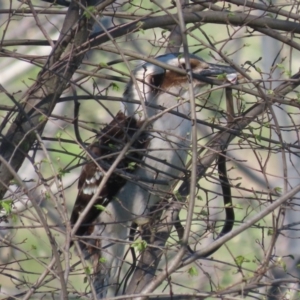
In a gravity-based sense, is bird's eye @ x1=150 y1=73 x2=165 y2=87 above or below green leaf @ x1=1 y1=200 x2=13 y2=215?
above

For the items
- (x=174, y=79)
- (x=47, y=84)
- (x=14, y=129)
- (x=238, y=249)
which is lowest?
(x=238, y=249)

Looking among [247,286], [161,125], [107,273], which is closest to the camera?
[247,286]

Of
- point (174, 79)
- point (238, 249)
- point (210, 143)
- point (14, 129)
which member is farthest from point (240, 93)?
point (238, 249)

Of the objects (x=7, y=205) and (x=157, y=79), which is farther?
(x=157, y=79)

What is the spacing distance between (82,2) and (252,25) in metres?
0.59

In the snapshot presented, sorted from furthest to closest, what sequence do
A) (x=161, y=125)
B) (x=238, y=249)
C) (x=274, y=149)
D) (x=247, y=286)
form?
(x=238, y=249) → (x=161, y=125) → (x=274, y=149) → (x=247, y=286)

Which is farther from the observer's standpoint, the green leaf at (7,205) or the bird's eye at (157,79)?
the bird's eye at (157,79)

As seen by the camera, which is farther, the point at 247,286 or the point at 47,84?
the point at 47,84

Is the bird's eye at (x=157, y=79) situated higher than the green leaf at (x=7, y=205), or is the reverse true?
the bird's eye at (x=157, y=79)

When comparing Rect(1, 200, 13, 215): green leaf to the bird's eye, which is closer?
Rect(1, 200, 13, 215): green leaf

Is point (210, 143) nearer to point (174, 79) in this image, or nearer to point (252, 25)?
point (252, 25)

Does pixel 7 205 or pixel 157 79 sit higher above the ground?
pixel 157 79

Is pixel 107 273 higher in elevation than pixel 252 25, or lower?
lower

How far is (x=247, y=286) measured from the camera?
1.86 metres
